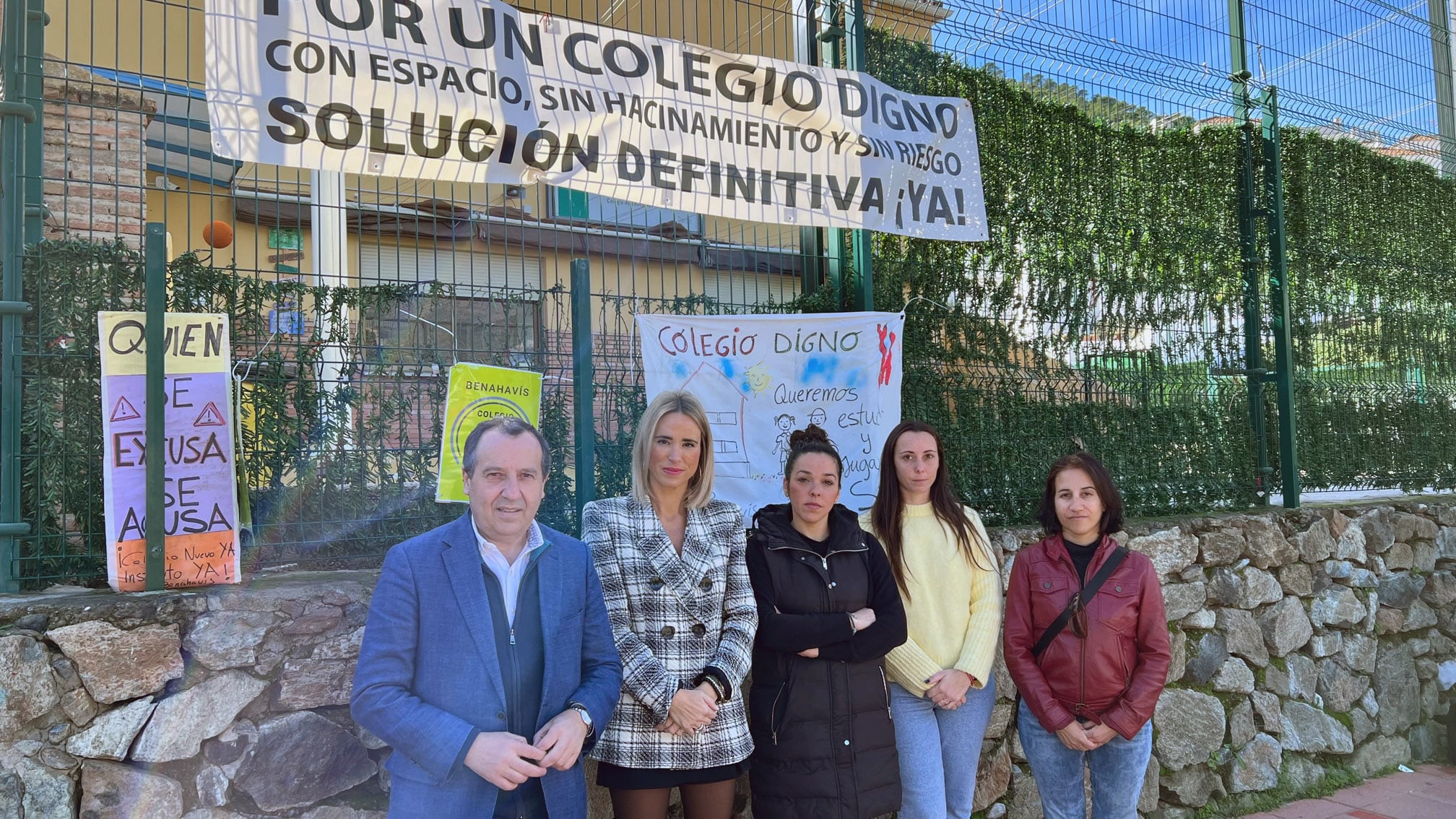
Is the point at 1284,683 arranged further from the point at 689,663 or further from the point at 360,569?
the point at 360,569

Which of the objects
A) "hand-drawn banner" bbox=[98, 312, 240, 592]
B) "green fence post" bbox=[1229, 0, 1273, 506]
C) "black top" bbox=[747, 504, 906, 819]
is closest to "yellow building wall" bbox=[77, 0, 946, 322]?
"hand-drawn banner" bbox=[98, 312, 240, 592]

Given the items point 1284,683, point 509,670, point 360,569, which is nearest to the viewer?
point 509,670

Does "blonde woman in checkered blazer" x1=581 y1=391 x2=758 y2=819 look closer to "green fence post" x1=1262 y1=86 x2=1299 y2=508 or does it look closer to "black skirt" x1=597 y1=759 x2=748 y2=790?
"black skirt" x1=597 y1=759 x2=748 y2=790

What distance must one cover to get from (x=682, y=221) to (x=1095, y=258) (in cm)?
258

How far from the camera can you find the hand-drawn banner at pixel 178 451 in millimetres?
3166

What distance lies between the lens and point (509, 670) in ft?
8.20

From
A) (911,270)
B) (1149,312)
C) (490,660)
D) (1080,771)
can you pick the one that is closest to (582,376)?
(490,660)

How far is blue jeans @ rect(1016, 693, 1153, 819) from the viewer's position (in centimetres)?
345

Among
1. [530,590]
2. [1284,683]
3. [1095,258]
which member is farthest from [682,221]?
[1284,683]

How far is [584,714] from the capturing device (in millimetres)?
2518

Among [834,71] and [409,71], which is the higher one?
[834,71]

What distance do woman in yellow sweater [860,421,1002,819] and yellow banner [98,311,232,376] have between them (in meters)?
2.29

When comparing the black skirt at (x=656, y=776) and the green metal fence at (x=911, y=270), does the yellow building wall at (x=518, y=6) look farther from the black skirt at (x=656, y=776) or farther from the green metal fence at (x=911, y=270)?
the black skirt at (x=656, y=776)

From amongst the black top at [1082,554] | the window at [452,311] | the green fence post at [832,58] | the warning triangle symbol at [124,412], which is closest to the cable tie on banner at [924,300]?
the green fence post at [832,58]
